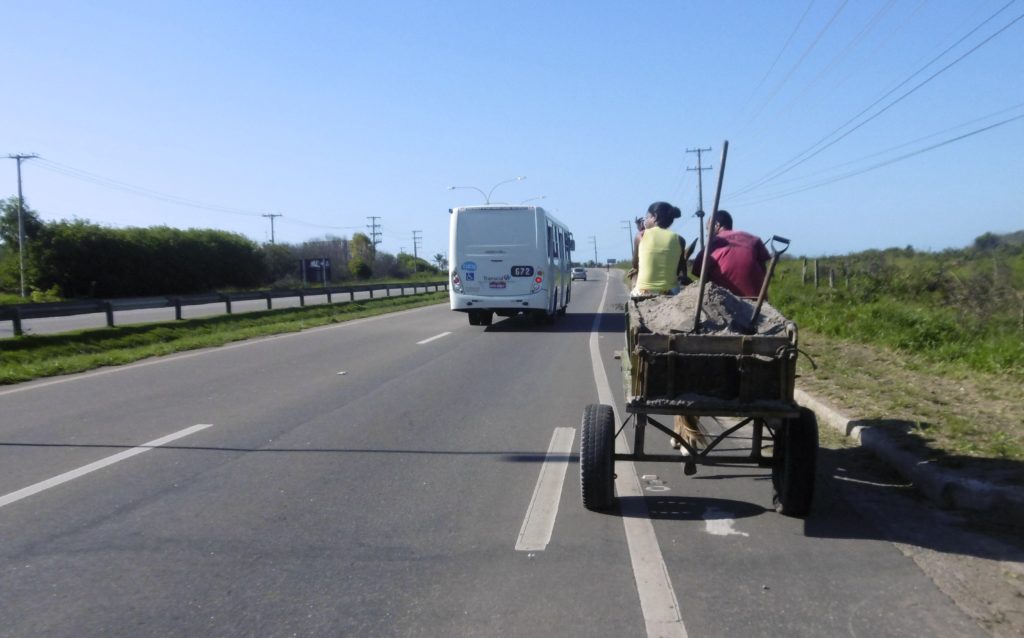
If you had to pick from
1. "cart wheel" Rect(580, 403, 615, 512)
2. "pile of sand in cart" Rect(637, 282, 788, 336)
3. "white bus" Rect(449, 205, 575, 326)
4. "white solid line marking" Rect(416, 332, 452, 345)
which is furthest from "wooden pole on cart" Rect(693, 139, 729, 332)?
"white bus" Rect(449, 205, 575, 326)

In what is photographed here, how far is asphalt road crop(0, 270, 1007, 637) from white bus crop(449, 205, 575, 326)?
11.1 meters

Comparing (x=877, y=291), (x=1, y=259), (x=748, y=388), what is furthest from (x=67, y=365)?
(x=1, y=259)

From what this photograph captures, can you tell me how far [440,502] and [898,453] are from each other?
11.3 ft

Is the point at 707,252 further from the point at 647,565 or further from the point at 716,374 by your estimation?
the point at 647,565

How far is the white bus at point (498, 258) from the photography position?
66.8 ft

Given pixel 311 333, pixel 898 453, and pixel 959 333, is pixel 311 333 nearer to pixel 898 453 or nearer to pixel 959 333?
pixel 959 333

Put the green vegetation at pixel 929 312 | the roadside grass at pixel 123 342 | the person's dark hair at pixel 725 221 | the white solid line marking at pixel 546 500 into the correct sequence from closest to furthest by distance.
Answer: the white solid line marking at pixel 546 500 < the person's dark hair at pixel 725 221 < the green vegetation at pixel 929 312 < the roadside grass at pixel 123 342

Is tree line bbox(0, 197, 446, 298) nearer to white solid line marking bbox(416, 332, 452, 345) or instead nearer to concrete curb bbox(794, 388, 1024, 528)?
white solid line marking bbox(416, 332, 452, 345)

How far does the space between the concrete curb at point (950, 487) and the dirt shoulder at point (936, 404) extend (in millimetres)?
144

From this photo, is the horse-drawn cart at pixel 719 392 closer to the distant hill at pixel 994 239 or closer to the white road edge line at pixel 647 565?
the white road edge line at pixel 647 565

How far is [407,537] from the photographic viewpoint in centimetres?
501

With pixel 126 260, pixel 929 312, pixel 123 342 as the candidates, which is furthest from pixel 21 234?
pixel 929 312

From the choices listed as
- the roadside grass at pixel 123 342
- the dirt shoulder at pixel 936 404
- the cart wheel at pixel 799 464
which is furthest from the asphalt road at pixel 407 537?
the roadside grass at pixel 123 342

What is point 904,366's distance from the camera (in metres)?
11.0
